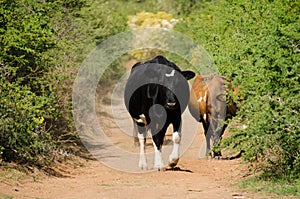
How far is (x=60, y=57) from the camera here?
15.6 metres

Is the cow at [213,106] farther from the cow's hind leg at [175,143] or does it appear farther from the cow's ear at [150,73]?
the cow's ear at [150,73]

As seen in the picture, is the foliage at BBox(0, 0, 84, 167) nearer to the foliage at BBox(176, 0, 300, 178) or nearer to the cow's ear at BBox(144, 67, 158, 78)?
the cow's ear at BBox(144, 67, 158, 78)

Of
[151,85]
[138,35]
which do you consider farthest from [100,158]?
[138,35]

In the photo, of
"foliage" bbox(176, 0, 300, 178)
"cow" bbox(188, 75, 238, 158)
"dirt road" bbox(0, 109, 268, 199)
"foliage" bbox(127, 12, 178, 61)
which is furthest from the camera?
"foliage" bbox(127, 12, 178, 61)

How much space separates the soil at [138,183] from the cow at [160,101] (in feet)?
2.11

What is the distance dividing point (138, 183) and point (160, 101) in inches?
90.2

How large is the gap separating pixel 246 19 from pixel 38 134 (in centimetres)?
519

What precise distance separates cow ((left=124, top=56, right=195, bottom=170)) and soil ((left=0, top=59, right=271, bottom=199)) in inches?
25.4

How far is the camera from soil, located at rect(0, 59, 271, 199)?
29.7 feet

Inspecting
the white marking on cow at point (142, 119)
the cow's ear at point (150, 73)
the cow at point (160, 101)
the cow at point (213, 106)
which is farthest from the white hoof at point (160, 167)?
the cow at point (213, 106)

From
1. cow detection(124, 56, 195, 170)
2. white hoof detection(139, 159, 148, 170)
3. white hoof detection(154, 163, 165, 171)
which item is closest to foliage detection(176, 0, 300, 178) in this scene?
cow detection(124, 56, 195, 170)

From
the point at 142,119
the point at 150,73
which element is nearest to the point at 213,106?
the point at 142,119

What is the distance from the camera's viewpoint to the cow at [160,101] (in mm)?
11922

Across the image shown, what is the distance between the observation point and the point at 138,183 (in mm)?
10500
